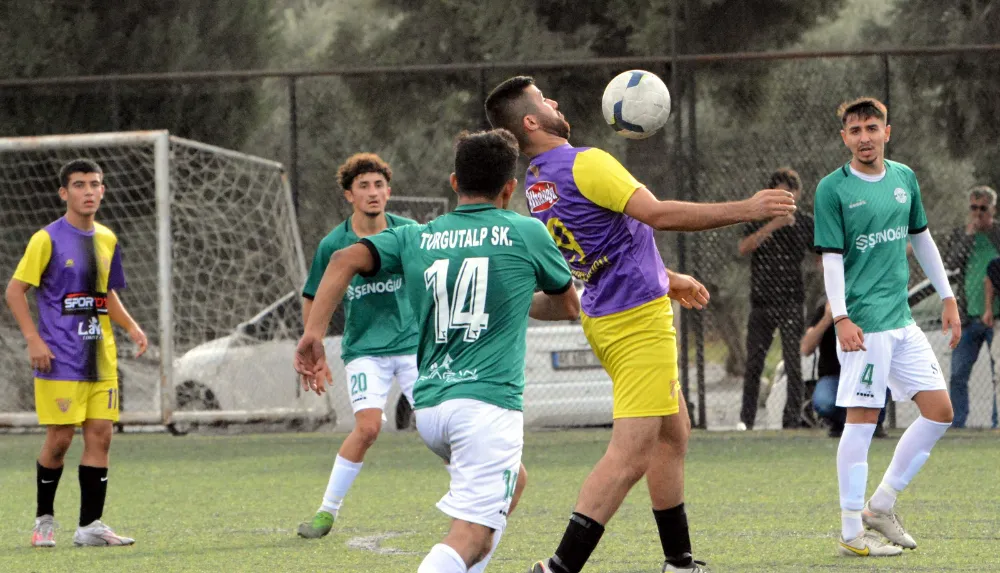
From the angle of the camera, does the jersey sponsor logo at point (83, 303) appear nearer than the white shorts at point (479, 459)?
No

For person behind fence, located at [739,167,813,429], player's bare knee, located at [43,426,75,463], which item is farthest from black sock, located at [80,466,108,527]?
person behind fence, located at [739,167,813,429]

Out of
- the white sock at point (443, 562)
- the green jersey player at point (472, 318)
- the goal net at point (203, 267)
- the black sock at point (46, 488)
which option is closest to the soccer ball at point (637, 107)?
the green jersey player at point (472, 318)

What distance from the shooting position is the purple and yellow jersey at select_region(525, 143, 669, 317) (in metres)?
5.48

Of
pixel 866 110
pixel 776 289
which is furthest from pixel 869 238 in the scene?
pixel 776 289

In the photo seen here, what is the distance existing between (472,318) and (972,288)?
8876mm

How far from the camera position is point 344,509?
342 inches

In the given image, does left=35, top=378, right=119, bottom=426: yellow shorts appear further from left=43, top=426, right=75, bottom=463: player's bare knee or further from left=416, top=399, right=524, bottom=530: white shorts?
left=416, top=399, right=524, bottom=530: white shorts

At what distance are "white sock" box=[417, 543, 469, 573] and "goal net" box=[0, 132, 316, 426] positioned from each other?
9340mm

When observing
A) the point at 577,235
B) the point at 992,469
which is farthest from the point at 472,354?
the point at 992,469

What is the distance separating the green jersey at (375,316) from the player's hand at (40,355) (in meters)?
1.50

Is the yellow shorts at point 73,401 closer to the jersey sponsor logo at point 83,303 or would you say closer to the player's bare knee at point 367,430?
the jersey sponsor logo at point 83,303

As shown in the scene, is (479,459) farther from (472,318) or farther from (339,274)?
(339,274)

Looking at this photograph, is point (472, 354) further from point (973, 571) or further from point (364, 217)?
point (364, 217)

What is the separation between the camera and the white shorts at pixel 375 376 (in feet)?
26.1
